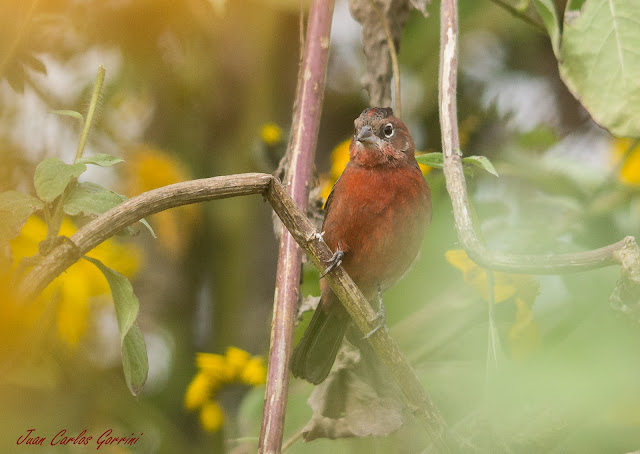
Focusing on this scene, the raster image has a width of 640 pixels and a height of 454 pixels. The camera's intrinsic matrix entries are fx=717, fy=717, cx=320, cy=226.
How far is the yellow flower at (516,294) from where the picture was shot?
178 cm

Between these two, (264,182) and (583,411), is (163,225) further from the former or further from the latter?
(583,411)

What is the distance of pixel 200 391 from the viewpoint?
2426 mm

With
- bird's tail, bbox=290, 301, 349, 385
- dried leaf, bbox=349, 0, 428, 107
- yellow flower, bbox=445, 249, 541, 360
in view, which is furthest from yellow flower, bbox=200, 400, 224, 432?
dried leaf, bbox=349, 0, 428, 107

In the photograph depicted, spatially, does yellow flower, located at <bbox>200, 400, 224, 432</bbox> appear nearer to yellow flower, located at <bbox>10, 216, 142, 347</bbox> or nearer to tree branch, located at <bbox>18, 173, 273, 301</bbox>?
yellow flower, located at <bbox>10, 216, 142, 347</bbox>

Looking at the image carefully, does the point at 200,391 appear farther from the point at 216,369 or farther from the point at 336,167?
the point at 336,167

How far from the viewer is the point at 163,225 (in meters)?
2.91

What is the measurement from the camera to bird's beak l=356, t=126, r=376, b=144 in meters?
2.32

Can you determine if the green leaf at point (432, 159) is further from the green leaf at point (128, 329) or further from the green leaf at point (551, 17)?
the green leaf at point (128, 329)

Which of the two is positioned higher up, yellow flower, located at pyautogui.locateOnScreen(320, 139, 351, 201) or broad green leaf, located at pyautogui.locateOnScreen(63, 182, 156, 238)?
broad green leaf, located at pyautogui.locateOnScreen(63, 182, 156, 238)

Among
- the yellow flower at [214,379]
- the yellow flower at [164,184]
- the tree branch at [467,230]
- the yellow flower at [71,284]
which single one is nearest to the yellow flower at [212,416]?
the yellow flower at [214,379]

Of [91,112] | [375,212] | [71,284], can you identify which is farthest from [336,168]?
[91,112]

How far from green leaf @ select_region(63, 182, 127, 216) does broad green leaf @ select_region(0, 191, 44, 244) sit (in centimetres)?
6

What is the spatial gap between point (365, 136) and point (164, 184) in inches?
30.2

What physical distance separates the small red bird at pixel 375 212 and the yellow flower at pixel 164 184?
64 centimetres
